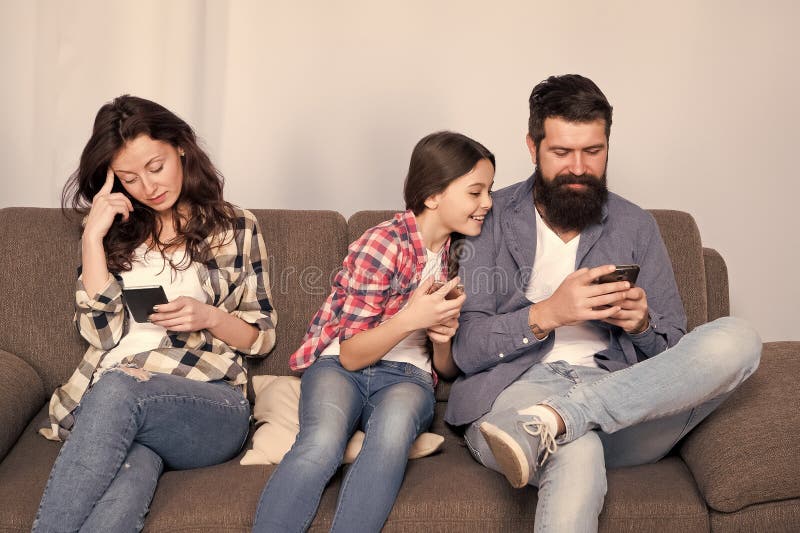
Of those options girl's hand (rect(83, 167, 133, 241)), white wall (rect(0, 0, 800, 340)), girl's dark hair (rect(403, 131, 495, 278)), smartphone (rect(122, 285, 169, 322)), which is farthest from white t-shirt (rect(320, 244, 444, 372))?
white wall (rect(0, 0, 800, 340))

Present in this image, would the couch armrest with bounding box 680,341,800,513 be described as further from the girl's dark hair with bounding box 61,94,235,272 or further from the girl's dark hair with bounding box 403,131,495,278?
the girl's dark hair with bounding box 61,94,235,272

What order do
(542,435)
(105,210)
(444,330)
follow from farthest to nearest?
1. (105,210)
2. (444,330)
3. (542,435)

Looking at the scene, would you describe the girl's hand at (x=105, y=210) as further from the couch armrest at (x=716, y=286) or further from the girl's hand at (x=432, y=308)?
the couch armrest at (x=716, y=286)

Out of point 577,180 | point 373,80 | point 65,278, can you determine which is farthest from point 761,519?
point 373,80

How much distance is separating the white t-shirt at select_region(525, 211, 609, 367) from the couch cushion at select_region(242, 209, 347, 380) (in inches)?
25.4

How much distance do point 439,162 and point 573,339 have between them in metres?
0.63

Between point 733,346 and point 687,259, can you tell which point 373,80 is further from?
point 733,346

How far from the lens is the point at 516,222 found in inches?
108

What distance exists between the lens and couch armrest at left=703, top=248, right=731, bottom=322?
300 cm

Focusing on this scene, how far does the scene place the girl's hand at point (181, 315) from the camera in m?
2.54

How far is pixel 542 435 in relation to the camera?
2.18m

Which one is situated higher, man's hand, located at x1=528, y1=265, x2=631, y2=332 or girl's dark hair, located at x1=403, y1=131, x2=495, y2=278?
girl's dark hair, located at x1=403, y1=131, x2=495, y2=278

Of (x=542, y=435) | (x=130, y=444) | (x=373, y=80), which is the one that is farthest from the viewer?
(x=373, y=80)

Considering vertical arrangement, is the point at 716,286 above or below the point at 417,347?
above
